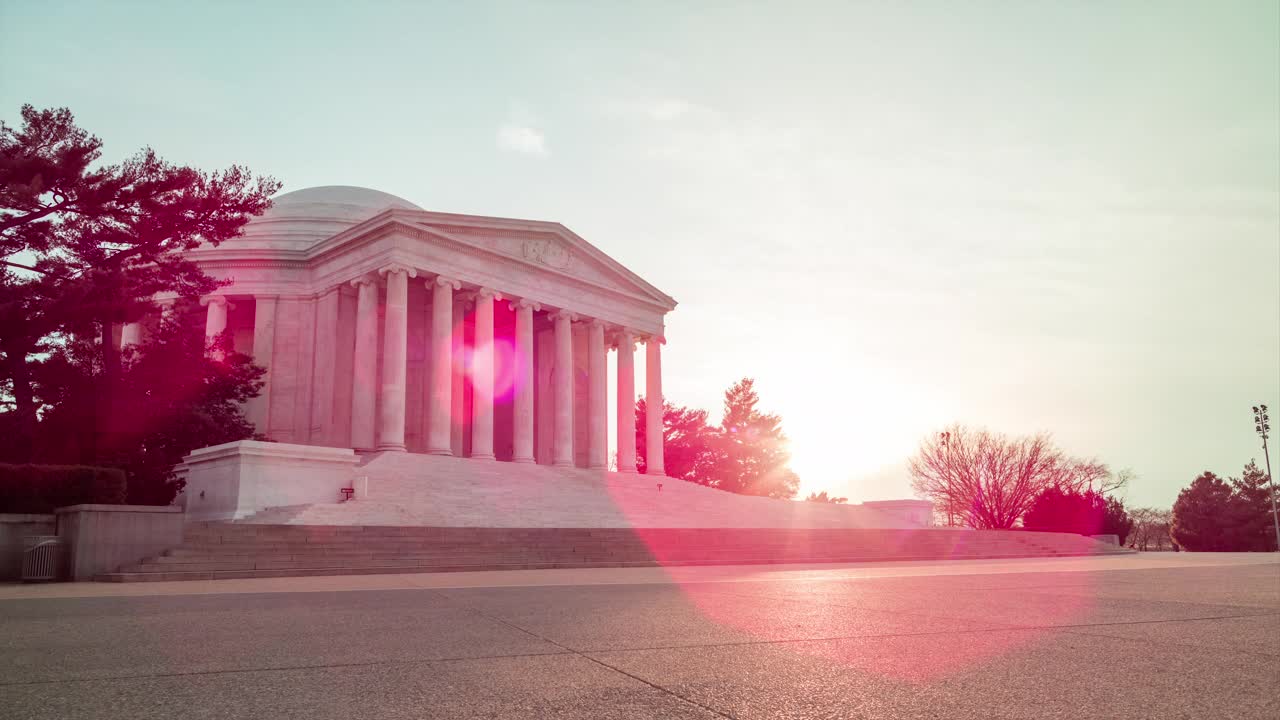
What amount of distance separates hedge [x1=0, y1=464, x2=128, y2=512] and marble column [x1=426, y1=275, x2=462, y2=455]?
83.2 ft

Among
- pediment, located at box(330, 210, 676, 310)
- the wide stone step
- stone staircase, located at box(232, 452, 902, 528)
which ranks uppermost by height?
pediment, located at box(330, 210, 676, 310)

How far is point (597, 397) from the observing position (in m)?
62.8

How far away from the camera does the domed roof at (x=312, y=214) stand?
202ft

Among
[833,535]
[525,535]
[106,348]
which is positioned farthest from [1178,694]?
[106,348]

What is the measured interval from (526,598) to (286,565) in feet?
45.5

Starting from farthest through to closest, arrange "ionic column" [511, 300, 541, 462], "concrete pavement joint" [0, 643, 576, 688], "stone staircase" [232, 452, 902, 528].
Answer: "ionic column" [511, 300, 541, 462] → "stone staircase" [232, 452, 902, 528] → "concrete pavement joint" [0, 643, 576, 688]

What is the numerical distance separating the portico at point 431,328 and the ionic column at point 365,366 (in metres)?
0.08

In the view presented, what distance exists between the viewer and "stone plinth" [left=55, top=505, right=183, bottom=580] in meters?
21.5

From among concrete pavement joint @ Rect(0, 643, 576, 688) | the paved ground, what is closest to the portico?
the paved ground

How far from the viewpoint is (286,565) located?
2436cm

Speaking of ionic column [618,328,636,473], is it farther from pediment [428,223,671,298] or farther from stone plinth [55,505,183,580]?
Result: stone plinth [55,505,183,580]

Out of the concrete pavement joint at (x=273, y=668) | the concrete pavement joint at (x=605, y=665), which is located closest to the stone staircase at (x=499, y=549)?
the concrete pavement joint at (x=605, y=665)

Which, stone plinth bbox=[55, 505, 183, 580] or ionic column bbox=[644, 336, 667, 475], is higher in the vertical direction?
ionic column bbox=[644, 336, 667, 475]

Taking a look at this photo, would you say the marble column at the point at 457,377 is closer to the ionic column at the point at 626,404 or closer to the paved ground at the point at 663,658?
the ionic column at the point at 626,404
